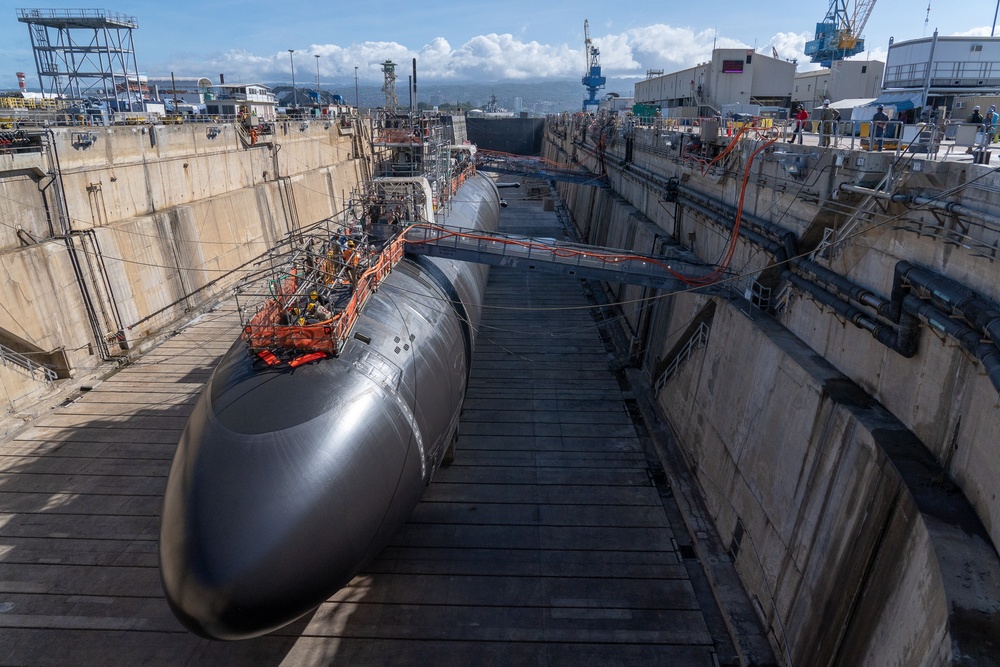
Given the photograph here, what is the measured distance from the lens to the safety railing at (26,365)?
18.3 metres

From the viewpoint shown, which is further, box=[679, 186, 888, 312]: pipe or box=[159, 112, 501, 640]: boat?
box=[679, 186, 888, 312]: pipe

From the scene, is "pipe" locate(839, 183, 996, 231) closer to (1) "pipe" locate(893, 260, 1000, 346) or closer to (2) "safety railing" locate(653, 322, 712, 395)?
(1) "pipe" locate(893, 260, 1000, 346)

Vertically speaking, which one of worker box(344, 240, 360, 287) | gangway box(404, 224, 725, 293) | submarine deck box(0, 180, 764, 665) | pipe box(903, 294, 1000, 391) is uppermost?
pipe box(903, 294, 1000, 391)

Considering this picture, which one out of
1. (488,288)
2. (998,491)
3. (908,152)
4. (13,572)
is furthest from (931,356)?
(488,288)

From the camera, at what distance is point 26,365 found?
1908 centimetres

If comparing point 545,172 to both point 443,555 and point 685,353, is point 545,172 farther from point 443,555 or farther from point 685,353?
point 443,555

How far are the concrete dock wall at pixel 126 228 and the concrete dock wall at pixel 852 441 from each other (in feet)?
54.4

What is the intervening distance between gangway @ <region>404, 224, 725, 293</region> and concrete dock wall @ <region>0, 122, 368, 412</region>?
781 cm

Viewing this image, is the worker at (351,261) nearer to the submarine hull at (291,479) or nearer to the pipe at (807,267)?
the submarine hull at (291,479)

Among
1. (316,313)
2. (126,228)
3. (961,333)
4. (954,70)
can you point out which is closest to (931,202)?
(961,333)

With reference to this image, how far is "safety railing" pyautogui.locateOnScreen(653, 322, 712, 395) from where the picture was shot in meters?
17.6

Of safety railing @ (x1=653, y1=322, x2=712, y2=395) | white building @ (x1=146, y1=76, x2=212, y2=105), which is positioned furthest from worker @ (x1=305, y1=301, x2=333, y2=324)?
white building @ (x1=146, y1=76, x2=212, y2=105)

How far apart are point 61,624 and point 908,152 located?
18.3m

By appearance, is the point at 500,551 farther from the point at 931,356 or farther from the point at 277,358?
the point at 931,356
